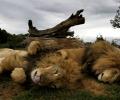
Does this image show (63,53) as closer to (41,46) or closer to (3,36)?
(41,46)

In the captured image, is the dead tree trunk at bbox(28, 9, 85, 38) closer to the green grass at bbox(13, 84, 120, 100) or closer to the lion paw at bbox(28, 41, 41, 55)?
the lion paw at bbox(28, 41, 41, 55)

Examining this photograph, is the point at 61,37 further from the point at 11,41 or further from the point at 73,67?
the point at 11,41

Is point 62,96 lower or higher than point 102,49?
lower

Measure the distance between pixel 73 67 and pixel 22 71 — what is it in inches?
38.7

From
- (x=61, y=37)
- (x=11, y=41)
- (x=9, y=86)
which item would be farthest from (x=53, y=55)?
(x=11, y=41)

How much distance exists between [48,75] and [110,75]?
126 cm

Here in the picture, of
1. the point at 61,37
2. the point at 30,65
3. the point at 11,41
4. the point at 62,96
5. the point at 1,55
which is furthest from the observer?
the point at 11,41

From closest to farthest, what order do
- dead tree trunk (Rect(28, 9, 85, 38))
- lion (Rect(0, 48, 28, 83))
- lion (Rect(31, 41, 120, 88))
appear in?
lion (Rect(31, 41, 120, 88)) < lion (Rect(0, 48, 28, 83)) < dead tree trunk (Rect(28, 9, 85, 38))

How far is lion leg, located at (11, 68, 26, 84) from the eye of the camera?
28.0 feet

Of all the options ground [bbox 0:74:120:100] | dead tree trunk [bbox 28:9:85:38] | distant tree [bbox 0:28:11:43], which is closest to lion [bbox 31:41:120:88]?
ground [bbox 0:74:120:100]

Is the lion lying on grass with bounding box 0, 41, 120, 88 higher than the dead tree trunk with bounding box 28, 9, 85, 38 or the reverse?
the reverse

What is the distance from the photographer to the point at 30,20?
435 inches

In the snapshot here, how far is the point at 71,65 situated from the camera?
8.60 m

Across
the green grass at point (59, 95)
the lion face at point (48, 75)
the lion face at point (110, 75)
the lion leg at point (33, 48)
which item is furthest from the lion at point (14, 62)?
the lion face at point (110, 75)
